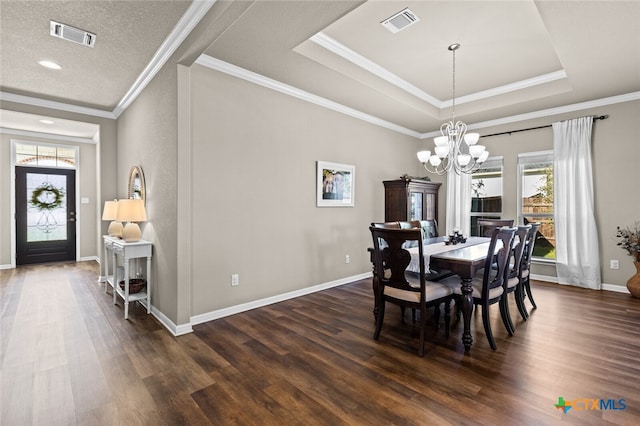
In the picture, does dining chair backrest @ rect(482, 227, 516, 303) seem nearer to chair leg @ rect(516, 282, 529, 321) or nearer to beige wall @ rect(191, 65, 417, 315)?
chair leg @ rect(516, 282, 529, 321)

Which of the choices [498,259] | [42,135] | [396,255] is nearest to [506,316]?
[498,259]

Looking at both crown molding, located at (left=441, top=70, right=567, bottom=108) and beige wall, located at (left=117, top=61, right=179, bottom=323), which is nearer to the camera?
beige wall, located at (left=117, top=61, right=179, bottom=323)

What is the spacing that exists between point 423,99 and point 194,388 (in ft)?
15.5

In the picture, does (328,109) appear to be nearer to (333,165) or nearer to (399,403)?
(333,165)

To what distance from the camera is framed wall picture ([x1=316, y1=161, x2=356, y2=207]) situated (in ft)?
13.9

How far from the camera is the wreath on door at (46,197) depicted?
594 cm

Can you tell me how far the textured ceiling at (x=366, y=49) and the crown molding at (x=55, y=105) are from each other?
11 cm

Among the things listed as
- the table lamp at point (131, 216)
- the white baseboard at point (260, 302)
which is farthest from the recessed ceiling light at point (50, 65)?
the white baseboard at point (260, 302)

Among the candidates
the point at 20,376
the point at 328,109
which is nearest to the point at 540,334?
the point at 328,109

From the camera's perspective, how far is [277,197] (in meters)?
3.74

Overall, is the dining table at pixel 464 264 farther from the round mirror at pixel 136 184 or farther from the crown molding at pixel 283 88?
the round mirror at pixel 136 184

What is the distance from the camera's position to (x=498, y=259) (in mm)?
2736

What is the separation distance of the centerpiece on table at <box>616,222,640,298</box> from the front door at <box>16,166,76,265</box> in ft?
31.4

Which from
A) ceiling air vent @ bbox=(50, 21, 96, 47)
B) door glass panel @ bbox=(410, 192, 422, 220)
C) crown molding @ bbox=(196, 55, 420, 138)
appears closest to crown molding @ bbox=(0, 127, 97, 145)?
ceiling air vent @ bbox=(50, 21, 96, 47)
